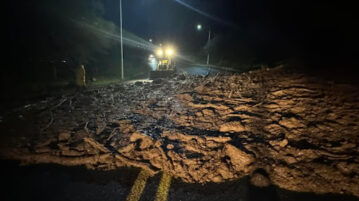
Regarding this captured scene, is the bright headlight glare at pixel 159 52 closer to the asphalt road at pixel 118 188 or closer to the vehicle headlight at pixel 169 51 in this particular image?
the vehicle headlight at pixel 169 51

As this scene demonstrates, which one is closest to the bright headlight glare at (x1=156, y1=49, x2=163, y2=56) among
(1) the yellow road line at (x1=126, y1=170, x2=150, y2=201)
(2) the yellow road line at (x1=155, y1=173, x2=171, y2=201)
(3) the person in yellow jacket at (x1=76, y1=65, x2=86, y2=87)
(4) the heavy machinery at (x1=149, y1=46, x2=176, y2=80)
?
(4) the heavy machinery at (x1=149, y1=46, x2=176, y2=80)

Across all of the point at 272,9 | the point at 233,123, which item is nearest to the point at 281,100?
the point at 233,123

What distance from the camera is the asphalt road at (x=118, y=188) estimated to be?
132 inches

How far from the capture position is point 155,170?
4035mm

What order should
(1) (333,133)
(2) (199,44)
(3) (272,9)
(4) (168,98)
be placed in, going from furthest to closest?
(2) (199,44) → (3) (272,9) → (4) (168,98) → (1) (333,133)

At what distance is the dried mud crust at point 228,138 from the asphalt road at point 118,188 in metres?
0.19

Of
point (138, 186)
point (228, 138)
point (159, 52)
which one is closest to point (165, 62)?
point (159, 52)

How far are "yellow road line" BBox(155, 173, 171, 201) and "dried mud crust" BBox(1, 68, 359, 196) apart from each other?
18cm

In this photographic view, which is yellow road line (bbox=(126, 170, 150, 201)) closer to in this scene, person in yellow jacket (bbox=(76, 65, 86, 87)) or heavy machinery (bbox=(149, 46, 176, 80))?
person in yellow jacket (bbox=(76, 65, 86, 87))

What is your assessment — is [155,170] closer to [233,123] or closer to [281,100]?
[233,123]

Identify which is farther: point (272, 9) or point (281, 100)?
point (272, 9)

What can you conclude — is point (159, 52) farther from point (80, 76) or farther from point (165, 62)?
point (80, 76)

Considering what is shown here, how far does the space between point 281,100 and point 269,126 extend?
6.01 feet

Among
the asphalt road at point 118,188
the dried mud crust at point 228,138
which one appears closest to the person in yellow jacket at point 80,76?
the dried mud crust at point 228,138
